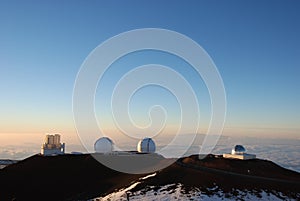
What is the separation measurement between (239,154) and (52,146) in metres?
34.3

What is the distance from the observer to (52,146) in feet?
198

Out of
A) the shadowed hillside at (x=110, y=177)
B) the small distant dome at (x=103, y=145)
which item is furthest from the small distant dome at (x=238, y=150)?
the small distant dome at (x=103, y=145)

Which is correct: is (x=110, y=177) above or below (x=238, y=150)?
below

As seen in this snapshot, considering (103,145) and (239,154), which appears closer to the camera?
(239,154)

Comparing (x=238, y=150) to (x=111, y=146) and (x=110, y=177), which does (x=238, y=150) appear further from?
(x=111, y=146)

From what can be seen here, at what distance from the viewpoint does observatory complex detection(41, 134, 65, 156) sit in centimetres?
5868

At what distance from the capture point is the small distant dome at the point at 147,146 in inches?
2243

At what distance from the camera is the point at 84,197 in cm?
3534

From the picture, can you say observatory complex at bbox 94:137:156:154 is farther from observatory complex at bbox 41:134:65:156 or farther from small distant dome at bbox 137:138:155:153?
observatory complex at bbox 41:134:65:156

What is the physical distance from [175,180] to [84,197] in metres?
10.4

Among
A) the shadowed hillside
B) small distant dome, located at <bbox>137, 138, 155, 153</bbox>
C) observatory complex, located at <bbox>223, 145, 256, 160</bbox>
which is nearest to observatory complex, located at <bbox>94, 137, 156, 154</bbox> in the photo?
small distant dome, located at <bbox>137, 138, 155, 153</bbox>

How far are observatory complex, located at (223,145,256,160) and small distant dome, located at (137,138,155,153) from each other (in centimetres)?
1287

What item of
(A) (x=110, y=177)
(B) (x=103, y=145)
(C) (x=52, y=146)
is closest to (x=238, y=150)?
(A) (x=110, y=177)

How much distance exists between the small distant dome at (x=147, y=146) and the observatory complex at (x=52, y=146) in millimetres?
15540
